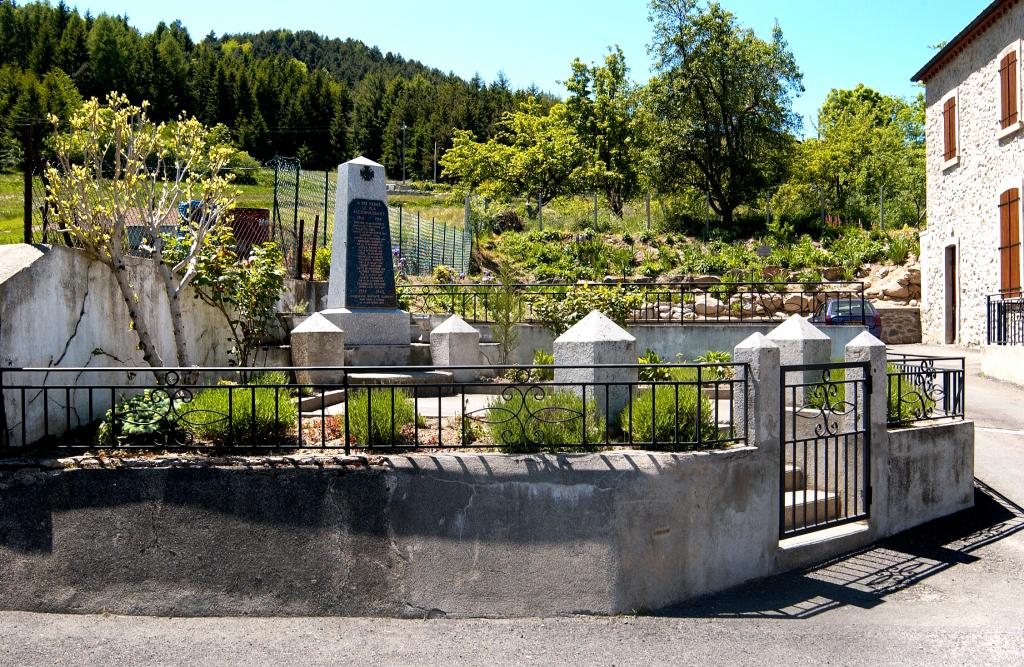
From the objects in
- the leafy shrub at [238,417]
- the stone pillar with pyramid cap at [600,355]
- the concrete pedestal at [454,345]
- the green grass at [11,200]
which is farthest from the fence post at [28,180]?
the green grass at [11,200]

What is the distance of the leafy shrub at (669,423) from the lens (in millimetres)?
6527

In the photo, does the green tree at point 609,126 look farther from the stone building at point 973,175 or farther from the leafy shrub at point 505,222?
the stone building at point 973,175

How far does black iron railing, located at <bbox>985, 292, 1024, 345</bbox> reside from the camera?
51.0 ft

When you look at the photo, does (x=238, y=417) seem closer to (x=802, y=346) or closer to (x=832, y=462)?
(x=832, y=462)

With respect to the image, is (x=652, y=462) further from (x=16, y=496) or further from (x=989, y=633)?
(x=16, y=496)

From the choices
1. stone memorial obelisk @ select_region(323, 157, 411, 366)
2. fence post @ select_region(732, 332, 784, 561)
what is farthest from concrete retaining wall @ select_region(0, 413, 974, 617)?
stone memorial obelisk @ select_region(323, 157, 411, 366)

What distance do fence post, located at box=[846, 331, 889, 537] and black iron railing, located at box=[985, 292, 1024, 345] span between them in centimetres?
883

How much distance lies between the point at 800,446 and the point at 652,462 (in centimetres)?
372

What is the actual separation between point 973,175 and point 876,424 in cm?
1467

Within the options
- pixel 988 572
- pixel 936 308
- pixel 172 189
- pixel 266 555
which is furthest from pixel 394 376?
pixel 936 308

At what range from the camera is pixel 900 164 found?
3819cm

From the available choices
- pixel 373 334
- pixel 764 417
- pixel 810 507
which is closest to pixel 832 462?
pixel 810 507

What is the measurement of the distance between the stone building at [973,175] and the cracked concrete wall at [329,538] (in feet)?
48.2

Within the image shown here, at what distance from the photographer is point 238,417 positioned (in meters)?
6.41
